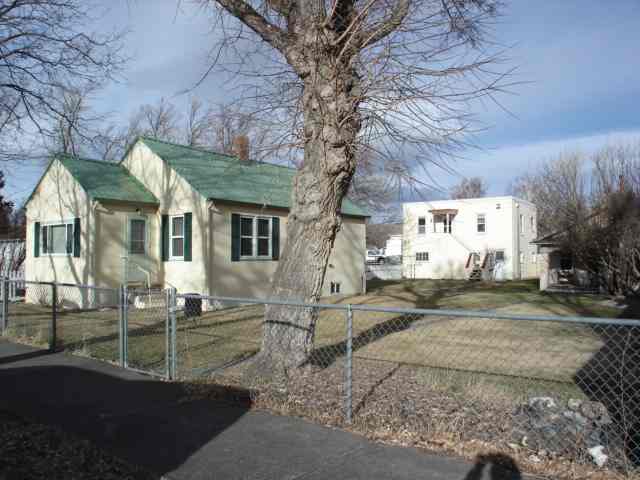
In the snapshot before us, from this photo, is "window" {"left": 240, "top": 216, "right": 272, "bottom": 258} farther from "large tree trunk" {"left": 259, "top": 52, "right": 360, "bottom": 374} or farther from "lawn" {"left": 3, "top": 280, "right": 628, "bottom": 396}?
"large tree trunk" {"left": 259, "top": 52, "right": 360, "bottom": 374}

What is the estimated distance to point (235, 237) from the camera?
1521 centimetres

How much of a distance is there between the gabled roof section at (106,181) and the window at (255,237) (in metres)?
2.75

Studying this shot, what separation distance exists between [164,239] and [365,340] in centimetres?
803

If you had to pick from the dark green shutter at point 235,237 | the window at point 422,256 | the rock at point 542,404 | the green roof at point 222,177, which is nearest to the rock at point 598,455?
the rock at point 542,404

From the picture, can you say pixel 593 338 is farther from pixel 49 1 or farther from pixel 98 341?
pixel 49 1

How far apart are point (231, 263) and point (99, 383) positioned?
8.56 metres

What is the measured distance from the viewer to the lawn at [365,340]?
26.0 ft

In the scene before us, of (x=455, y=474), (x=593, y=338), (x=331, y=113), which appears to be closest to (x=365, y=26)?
(x=331, y=113)

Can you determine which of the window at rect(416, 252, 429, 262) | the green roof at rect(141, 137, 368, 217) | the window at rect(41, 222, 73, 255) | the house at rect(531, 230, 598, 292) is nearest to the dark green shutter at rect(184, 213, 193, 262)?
the green roof at rect(141, 137, 368, 217)

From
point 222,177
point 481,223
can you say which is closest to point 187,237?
point 222,177

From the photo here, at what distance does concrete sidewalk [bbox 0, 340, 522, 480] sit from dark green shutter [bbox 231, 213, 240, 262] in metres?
8.41

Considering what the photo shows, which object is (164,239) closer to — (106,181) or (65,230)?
(106,181)

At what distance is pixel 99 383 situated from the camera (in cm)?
664

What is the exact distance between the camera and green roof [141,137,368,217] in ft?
49.4
